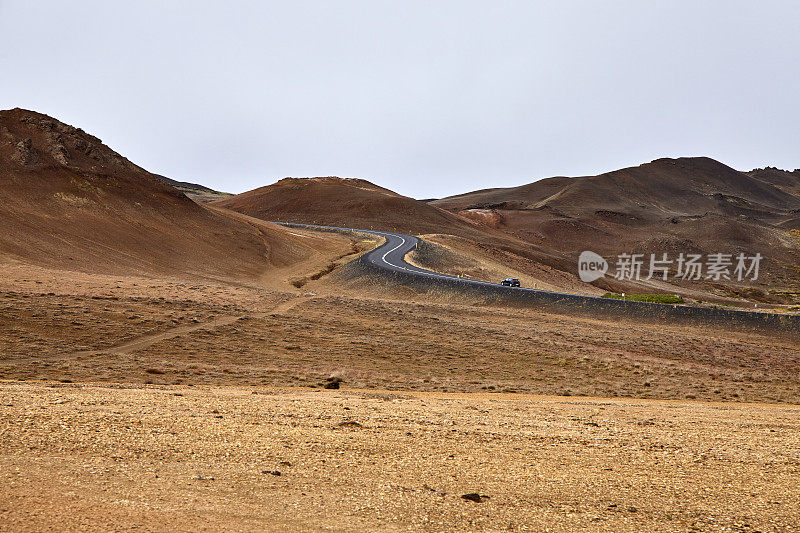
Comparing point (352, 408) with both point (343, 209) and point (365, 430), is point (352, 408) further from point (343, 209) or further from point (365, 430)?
point (343, 209)

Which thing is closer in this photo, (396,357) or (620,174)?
(396,357)

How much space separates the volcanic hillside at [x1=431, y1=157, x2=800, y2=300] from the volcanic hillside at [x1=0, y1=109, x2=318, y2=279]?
5840 cm

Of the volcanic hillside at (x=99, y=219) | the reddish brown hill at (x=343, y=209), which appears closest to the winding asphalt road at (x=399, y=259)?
the volcanic hillside at (x=99, y=219)

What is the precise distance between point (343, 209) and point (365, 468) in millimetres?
104289

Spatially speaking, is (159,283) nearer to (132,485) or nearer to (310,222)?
(132,485)

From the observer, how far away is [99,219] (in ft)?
187

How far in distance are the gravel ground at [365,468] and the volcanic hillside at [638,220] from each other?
89.2 metres

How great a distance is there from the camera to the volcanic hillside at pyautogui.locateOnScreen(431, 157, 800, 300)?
360 ft

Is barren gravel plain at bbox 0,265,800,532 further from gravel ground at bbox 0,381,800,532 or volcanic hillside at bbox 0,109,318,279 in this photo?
volcanic hillside at bbox 0,109,318,279

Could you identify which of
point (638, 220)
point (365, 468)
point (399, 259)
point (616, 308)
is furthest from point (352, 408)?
point (638, 220)

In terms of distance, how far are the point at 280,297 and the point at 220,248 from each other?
27.9 meters

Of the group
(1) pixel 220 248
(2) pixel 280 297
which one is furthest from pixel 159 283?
(1) pixel 220 248

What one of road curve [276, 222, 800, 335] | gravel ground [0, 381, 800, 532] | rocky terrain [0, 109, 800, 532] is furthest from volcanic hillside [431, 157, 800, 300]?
gravel ground [0, 381, 800, 532]

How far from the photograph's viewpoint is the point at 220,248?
202 feet
